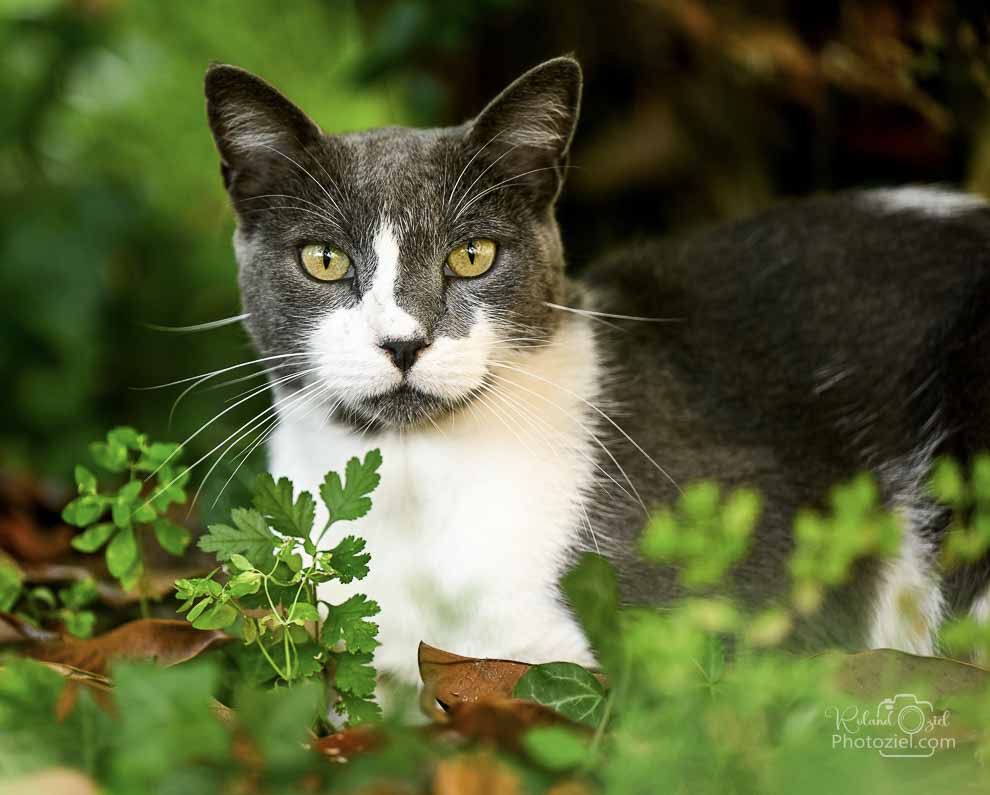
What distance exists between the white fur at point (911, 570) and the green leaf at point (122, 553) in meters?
1.32

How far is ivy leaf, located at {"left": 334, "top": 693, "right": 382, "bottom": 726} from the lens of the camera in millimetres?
1452

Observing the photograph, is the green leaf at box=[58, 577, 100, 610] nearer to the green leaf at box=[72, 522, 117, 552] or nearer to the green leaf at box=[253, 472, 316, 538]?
the green leaf at box=[72, 522, 117, 552]

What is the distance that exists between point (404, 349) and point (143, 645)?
0.64 metres

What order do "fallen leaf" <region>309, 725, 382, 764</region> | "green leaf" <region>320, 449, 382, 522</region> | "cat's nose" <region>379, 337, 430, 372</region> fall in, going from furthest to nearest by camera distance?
1. "cat's nose" <region>379, 337, 430, 372</region>
2. "green leaf" <region>320, 449, 382, 522</region>
3. "fallen leaf" <region>309, 725, 382, 764</region>

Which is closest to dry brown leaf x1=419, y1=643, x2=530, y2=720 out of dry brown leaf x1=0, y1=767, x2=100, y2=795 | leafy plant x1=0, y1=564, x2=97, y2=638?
dry brown leaf x1=0, y1=767, x2=100, y2=795

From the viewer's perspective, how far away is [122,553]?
1820mm

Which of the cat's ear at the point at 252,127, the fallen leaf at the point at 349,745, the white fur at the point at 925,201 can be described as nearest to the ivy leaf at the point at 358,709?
the fallen leaf at the point at 349,745

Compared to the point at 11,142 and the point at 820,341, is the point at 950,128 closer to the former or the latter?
the point at 820,341

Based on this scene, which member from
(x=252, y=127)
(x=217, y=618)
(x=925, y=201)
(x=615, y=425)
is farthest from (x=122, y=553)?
(x=925, y=201)

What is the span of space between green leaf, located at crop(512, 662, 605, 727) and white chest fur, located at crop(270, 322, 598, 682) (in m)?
0.30

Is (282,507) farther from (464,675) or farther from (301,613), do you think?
(464,675)

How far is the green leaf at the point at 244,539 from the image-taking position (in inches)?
59.8

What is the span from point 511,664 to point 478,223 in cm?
74

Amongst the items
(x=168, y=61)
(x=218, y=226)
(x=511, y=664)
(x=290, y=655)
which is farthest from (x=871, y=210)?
(x=168, y=61)
